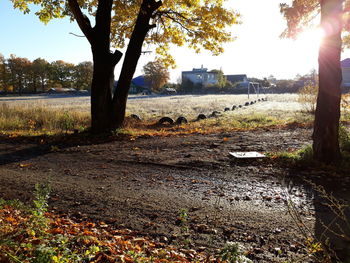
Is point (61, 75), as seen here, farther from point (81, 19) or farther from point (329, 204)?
point (329, 204)

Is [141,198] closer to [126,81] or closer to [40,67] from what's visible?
[126,81]

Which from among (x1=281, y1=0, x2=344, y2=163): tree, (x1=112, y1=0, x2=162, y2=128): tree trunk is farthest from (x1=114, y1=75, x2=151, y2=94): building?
(x1=281, y1=0, x2=344, y2=163): tree

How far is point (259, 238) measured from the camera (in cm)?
361

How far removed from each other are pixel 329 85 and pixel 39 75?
91314mm

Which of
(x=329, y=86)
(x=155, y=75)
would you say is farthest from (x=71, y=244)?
(x=155, y=75)

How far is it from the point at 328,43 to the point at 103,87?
25.1 ft

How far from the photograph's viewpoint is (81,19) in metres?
9.82

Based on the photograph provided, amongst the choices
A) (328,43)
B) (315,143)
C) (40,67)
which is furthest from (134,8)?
(40,67)

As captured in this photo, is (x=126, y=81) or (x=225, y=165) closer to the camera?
(x=225, y=165)

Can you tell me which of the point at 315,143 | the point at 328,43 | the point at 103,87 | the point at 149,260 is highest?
the point at 328,43

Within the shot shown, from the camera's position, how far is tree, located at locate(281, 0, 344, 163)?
600cm

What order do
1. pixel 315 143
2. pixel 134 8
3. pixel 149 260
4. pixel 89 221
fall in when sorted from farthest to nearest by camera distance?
pixel 134 8, pixel 315 143, pixel 89 221, pixel 149 260

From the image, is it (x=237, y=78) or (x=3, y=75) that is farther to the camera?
(x=237, y=78)

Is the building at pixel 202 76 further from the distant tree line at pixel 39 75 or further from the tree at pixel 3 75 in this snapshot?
the tree at pixel 3 75
